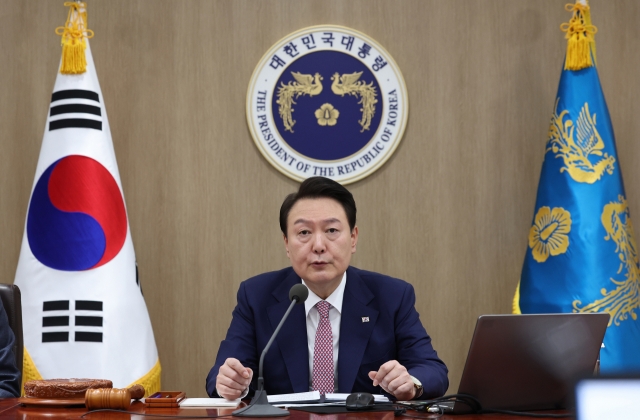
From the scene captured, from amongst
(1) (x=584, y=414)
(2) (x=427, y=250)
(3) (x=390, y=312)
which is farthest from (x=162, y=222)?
(1) (x=584, y=414)

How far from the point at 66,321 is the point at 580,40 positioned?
277 cm

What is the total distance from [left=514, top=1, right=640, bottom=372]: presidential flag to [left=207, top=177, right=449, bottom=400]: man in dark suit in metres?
1.12

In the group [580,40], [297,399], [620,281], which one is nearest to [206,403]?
[297,399]

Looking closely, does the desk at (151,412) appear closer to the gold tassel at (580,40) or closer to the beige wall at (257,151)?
the beige wall at (257,151)

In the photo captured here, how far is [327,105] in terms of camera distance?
3732 millimetres

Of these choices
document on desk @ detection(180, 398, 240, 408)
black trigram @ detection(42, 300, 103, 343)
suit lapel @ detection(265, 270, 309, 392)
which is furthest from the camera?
black trigram @ detection(42, 300, 103, 343)

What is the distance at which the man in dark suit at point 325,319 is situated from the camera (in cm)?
→ 232

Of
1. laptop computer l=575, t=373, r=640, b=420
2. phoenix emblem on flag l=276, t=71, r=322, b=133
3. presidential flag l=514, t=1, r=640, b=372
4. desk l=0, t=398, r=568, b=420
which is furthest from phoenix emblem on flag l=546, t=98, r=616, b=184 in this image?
laptop computer l=575, t=373, r=640, b=420

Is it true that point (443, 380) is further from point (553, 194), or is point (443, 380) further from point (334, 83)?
point (334, 83)

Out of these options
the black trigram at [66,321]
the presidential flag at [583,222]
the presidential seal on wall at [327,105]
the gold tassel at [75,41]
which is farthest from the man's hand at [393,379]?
the gold tassel at [75,41]

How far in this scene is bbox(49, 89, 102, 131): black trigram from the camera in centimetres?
335

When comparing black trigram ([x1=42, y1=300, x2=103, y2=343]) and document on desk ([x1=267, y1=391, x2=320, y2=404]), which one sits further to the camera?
black trigram ([x1=42, y1=300, x2=103, y2=343])

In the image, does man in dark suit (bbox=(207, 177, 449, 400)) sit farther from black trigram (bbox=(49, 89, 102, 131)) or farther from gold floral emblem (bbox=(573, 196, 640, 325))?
black trigram (bbox=(49, 89, 102, 131))

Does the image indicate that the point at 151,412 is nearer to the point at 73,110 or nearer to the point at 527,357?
the point at 527,357
